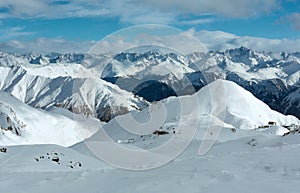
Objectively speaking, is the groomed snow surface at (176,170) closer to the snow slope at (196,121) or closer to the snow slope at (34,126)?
the snow slope at (196,121)

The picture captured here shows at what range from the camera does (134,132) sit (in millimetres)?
60094

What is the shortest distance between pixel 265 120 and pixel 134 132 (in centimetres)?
4703

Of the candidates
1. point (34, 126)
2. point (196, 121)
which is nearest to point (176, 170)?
point (196, 121)

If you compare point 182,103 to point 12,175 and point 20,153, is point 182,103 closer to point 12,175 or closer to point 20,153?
point 20,153

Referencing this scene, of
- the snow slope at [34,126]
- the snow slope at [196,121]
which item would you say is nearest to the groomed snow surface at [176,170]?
the snow slope at [196,121]

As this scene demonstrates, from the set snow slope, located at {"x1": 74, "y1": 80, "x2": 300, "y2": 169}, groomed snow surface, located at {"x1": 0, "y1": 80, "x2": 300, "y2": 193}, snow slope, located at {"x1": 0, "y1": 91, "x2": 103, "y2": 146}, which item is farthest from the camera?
snow slope, located at {"x1": 0, "y1": 91, "x2": 103, "y2": 146}

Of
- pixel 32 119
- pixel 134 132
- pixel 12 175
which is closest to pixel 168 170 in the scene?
pixel 12 175

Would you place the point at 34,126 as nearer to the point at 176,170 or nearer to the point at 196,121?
the point at 196,121

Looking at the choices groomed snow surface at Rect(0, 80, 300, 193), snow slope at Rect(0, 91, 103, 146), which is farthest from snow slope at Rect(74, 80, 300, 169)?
snow slope at Rect(0, 91, 103, 146)

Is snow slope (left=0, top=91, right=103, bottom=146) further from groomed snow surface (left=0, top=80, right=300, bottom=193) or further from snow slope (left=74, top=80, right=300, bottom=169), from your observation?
groomed snow surface (left=0, top=80, right=300, bottom=193)

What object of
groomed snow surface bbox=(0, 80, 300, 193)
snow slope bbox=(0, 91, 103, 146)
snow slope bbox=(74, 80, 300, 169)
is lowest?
snow slope bbox=(0, 91, 103, 146)

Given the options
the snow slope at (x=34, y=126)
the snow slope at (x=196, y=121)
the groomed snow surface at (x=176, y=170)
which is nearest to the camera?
the groomed snow surface at (x=176, y=170)

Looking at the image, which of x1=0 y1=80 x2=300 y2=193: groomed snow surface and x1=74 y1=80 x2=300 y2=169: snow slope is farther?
x1=74 y1=80 x2=300 y2=169: snow slope

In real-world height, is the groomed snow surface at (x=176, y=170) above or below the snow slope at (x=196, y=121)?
above
